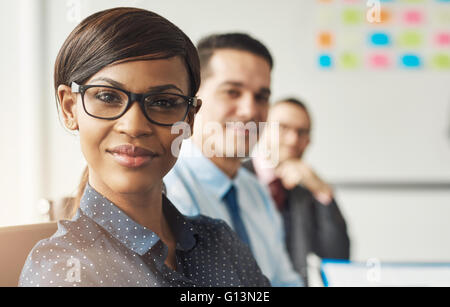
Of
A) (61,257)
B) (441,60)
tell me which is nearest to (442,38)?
(441,60)

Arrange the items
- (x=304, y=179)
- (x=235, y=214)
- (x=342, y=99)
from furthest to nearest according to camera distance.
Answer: (x=304, y=179)
(x=342, y=99)
(x=235, y=214)

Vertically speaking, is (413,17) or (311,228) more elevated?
(413,17)

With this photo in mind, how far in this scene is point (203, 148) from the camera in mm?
642

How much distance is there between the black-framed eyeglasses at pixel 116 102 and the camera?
48 cm

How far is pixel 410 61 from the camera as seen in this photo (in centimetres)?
77

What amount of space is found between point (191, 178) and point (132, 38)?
0.75ft

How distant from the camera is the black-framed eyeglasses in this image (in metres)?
0.48

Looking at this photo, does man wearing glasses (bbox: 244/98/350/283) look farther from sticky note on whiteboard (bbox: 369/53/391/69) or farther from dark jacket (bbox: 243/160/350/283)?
sticky note on whiteboard (bbox: 369/53/391/69)

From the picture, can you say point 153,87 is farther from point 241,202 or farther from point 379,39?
point 379,39

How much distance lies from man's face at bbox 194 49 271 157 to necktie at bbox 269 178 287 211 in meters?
0.23

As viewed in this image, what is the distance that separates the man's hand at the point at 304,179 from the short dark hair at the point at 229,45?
0.81 feet

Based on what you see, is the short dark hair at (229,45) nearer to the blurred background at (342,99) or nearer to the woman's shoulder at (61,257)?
the blurred background at (342,99)

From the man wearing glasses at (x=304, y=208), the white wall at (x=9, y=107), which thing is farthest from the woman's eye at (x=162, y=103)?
the man wearing glasses at (x=304, y=208)

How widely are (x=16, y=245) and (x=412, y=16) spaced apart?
0.71m
